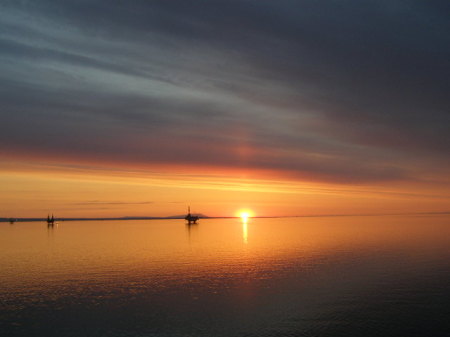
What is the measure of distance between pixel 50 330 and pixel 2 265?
→ 53.3m

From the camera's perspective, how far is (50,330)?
37.2 m

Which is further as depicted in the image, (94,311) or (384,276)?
(384,276)

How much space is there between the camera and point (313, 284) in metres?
58.2

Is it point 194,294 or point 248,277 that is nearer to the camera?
point 194,294

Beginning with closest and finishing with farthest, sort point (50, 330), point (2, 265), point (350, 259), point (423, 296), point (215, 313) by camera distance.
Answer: point (50, 330) < point (215, 313) < point (423, 296) < point (2, 265) < point (350, 259)

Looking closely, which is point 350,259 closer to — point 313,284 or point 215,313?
point 313,284

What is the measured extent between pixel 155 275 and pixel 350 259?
4601 centimetres

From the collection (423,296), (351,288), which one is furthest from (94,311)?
(423,296)

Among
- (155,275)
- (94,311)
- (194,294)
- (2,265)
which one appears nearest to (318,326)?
(194,294)

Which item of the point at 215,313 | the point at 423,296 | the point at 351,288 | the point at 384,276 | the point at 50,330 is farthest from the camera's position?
the point at 384,276

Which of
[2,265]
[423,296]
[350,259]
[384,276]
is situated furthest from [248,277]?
[2,265]

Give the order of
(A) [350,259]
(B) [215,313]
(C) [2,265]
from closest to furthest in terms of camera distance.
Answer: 1. (B) [215,313]
2. (C) [2,265]
3. (A) [350,259]

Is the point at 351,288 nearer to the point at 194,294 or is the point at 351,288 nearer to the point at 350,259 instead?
the point at 194,294

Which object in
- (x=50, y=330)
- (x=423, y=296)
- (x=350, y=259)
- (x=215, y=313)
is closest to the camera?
(x=50, y=330)
